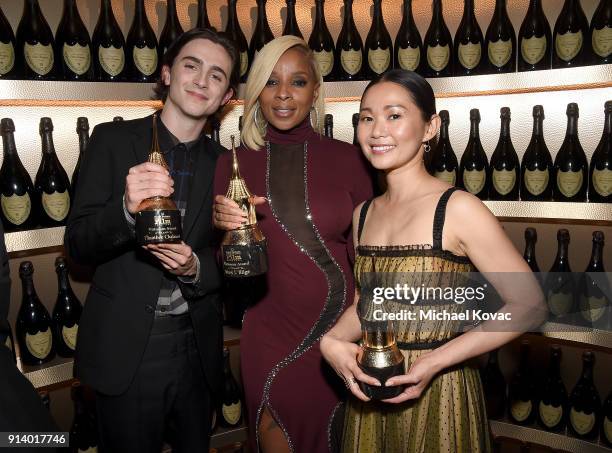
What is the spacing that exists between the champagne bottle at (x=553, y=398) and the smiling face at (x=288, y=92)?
149 cm

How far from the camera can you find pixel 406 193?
3.80ft

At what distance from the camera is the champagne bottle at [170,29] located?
199cm

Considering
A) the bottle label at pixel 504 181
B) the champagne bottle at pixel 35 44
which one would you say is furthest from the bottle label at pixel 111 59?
the bottle label at pixel 504 181

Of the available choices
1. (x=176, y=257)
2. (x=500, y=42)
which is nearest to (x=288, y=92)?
(x=176, y=257)

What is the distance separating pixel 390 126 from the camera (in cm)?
109

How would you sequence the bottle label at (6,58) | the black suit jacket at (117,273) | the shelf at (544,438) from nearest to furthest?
the black suit jacket at (117,273) → the bottle label at (6,58) → the shelf at (544,438)

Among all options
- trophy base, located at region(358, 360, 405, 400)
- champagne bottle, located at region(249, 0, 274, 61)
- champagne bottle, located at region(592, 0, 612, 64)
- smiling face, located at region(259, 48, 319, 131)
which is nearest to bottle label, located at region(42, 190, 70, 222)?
smiling face, located at region(259, 48, 319, 131)

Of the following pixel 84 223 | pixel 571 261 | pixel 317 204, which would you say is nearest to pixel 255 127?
pixel 317 204

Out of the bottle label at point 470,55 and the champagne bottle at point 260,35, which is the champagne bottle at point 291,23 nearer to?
the champagne bottle at point 260,35

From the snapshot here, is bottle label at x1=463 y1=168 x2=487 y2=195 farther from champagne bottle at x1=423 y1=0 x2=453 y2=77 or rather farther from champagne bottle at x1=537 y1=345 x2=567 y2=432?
champagne bottle at x1=537 y1=345 x2=567 y2=432

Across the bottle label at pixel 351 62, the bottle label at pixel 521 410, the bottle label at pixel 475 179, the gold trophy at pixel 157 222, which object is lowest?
the bottle label at pixel 521 410

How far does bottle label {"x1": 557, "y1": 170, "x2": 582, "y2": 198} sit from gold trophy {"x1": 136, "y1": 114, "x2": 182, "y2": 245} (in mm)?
1465

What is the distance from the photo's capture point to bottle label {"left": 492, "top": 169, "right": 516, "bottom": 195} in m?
2.01

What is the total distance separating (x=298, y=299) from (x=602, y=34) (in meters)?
1.34
